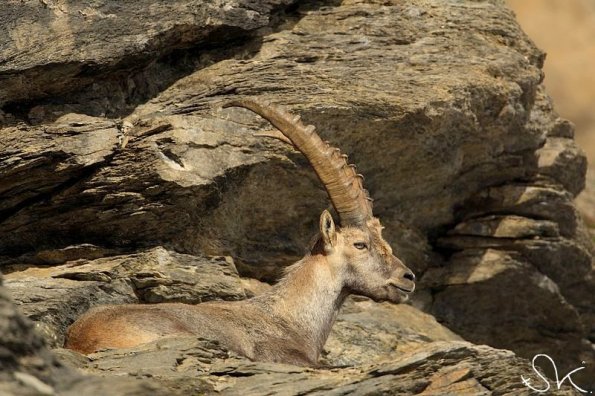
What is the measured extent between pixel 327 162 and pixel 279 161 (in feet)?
4.67

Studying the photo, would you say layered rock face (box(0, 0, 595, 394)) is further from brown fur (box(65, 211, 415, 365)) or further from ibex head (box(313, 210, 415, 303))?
brown fur (box(65, 211, 415, 365))

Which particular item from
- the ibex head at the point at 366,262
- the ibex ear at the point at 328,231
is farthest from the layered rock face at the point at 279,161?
the ibex ear at the point at 328,231

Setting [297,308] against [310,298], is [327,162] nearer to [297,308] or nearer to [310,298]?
[310,298]

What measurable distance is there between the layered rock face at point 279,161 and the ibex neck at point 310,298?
98 cm

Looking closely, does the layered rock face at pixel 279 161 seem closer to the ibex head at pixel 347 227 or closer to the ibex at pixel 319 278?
the ibex head at pixel 347 227

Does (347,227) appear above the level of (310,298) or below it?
above

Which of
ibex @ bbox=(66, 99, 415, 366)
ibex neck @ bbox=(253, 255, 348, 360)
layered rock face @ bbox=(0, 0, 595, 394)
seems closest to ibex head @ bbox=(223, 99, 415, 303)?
ibex @ bbox=(66, 99, 415, 366)

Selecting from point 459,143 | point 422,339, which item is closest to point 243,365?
point 422,339

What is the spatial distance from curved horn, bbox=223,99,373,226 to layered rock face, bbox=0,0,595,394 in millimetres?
1112

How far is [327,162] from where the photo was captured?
1373 centimetres

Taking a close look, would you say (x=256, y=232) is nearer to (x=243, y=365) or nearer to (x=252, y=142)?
(x=252, y=142)

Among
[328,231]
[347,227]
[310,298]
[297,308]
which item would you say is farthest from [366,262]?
[297,308]

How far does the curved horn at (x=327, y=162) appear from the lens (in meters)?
13.7

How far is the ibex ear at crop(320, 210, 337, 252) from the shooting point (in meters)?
13.7
